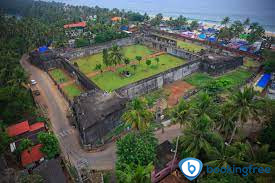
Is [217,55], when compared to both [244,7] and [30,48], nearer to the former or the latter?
[30,48]

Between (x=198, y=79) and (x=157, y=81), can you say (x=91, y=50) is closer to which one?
(x=157, y=81)

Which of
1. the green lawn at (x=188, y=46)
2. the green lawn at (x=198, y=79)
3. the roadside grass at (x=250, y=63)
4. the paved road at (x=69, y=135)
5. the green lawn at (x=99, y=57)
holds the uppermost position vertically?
the green lawn at (x=188, y=46)

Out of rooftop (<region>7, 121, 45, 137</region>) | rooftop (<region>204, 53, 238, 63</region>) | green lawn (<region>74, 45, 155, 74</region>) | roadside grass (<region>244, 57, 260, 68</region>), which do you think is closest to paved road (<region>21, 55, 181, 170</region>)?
rooftop (<region>7, 121, 45, 137</region>)

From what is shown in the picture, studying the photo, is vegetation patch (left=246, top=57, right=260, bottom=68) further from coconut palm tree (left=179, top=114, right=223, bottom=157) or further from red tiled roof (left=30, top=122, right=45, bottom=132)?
red tiled roof (left=30, top=122, right=45, bottom=132)

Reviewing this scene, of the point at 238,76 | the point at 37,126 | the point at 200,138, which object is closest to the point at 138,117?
the point at 200,138

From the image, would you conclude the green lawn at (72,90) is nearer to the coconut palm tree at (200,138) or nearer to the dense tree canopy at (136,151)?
the dense tree canopy at (136,151)

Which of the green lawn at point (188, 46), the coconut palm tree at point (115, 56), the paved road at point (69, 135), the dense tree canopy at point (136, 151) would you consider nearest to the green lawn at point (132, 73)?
the coconut palm tree at point (115, 56)

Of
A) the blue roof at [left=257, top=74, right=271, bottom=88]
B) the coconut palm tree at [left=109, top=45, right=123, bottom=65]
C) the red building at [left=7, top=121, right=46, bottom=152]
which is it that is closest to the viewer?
the red building at [left=7, top=121, right=46, bottom=152]
